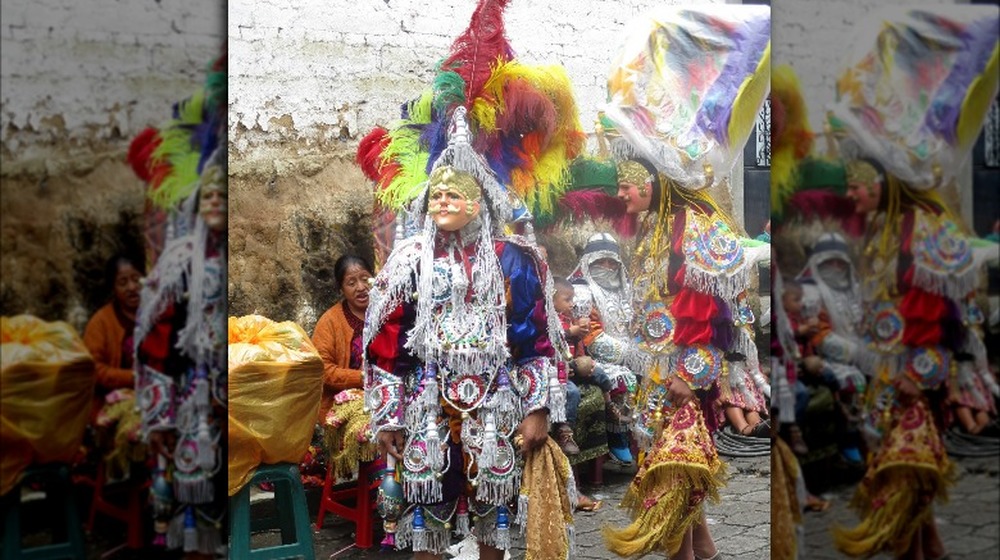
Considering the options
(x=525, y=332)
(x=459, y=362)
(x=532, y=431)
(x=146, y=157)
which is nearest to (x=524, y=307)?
(x=525, y=332)

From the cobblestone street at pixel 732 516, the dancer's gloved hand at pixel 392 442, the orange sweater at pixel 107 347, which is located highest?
the orange sweater at pixel 107 347

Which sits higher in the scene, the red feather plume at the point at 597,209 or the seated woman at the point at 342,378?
the red feather plume at the point at 597,209

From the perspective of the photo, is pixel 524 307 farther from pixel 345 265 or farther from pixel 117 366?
pixel 117 366

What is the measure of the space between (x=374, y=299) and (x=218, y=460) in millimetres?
1855

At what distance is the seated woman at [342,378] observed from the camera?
4.19 meters

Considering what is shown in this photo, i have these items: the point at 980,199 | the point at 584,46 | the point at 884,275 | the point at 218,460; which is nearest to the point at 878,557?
the point at 884,275

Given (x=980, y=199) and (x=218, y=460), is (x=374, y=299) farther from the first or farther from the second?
(x=980, y=199)

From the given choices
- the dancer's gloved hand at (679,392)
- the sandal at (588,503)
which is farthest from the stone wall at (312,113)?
the sandal at (588,503)

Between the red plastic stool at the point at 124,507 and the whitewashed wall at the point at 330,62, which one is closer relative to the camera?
the red plastic stool at the point at 124,507

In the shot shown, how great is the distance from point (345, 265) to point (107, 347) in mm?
2009

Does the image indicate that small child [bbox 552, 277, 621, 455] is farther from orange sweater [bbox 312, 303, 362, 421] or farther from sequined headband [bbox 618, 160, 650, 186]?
orange sweater [bbox 312, 303, 362, 421]

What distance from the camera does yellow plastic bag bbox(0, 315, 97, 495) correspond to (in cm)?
210

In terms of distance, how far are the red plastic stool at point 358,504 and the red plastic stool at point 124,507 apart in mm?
1967

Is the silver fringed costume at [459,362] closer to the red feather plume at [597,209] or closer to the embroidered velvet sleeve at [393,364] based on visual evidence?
the embroidered velvet sleeve at [393,364]
